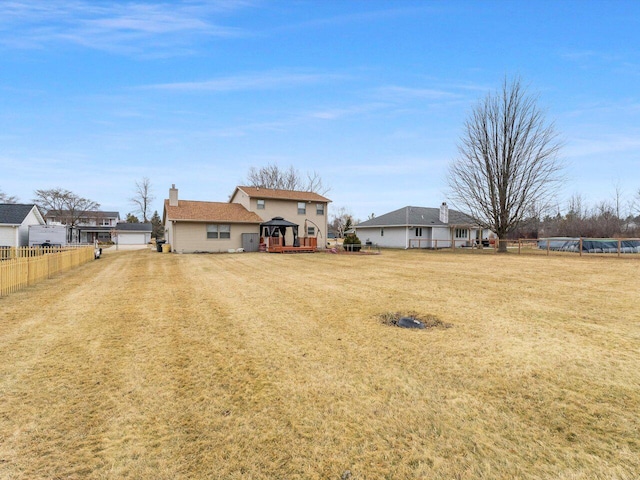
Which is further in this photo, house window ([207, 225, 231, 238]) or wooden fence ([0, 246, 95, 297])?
house window ([207, 225, 231, 238])

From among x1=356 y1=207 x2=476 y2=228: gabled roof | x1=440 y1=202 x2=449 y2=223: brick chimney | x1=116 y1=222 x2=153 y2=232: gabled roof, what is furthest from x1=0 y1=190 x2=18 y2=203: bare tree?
x1=440 y1=202 x2=449 y2=223: brick chimney

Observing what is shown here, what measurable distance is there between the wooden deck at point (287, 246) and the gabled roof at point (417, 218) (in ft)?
37.9

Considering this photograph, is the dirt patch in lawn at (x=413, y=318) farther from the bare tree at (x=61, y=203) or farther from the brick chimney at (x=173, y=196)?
the bare tree at (x=61, y=203)

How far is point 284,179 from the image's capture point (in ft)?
157

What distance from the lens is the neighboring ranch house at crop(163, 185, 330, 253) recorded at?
24672 millimetres

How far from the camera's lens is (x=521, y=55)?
667 inches

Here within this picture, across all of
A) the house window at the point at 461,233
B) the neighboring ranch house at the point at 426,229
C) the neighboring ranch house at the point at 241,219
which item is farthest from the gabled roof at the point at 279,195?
the house window at the point at 461,233

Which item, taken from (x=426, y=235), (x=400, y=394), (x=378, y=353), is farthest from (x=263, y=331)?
(x=426, y=235)

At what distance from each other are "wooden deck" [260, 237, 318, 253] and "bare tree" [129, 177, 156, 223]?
47.2m

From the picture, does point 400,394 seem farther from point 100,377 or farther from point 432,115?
point 432,115

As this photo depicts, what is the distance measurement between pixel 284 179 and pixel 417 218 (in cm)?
2180

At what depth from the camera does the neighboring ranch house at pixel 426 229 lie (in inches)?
1313

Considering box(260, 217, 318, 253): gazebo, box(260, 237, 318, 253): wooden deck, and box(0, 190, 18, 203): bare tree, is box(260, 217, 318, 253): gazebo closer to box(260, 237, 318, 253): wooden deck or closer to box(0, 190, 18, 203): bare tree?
box(260, 237, 318, 253): wooden deck

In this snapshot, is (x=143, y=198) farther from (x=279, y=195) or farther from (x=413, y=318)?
(x=413, y=318)
